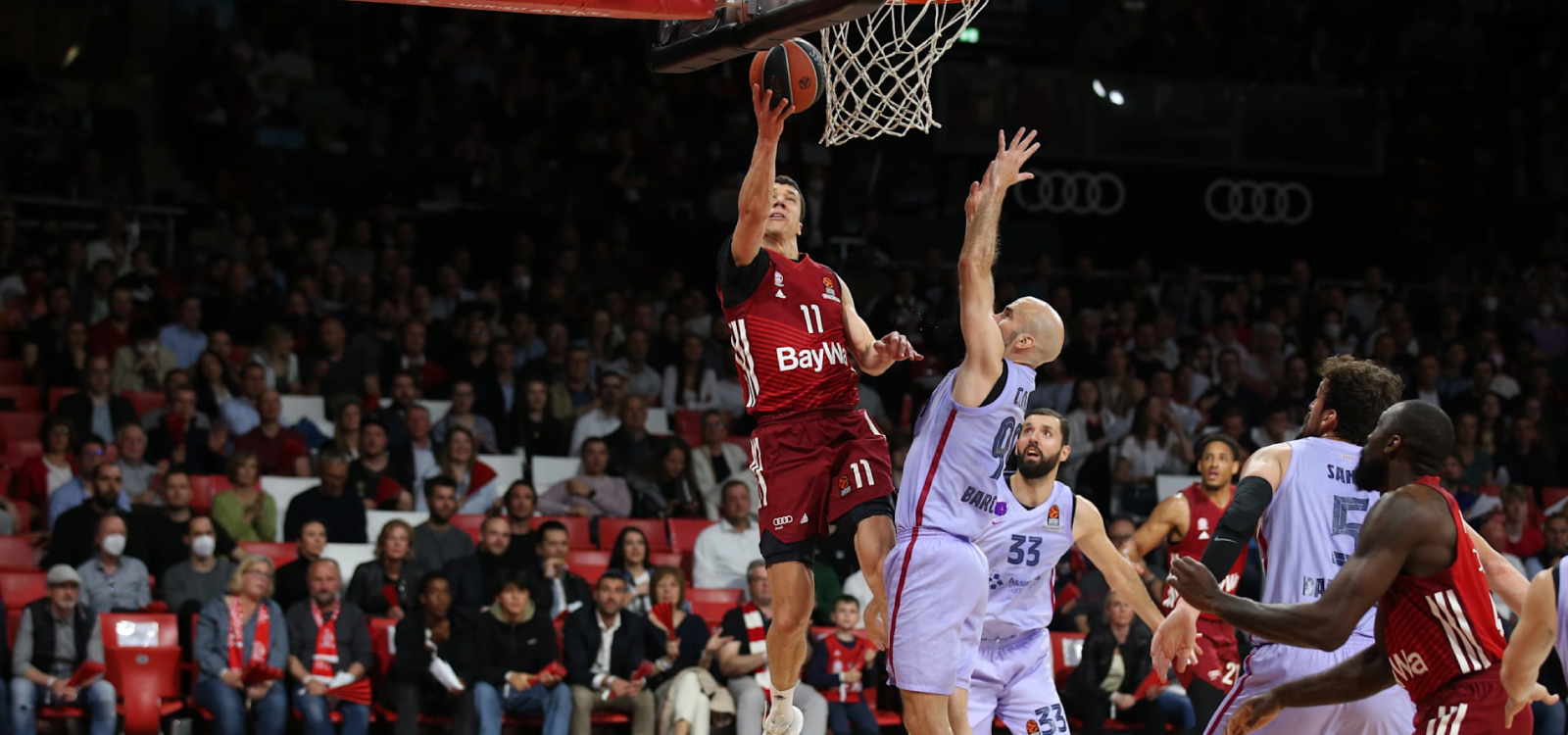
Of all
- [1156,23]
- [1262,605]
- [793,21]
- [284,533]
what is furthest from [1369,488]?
[1156,23]

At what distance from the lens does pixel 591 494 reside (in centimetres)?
1230

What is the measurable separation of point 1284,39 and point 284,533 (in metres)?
13.2

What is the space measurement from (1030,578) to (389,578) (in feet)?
16.3

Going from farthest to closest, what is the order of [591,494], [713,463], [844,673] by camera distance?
[713,463], [591,494], [844,673]

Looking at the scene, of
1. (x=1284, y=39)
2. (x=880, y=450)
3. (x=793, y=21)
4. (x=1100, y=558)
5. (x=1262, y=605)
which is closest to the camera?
(x=1262, y=605)

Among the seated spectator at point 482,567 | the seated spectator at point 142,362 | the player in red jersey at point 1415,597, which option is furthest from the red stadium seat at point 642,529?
the player in red jersey at point 1415,597

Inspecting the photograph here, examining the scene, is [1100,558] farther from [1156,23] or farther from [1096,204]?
[1156,23]

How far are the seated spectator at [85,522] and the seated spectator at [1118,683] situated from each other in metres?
6.07

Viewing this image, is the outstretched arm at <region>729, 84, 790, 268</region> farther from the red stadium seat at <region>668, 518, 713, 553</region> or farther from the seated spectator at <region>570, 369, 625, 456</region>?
the seated spectator at <region>570, 369, 625, 456</region>

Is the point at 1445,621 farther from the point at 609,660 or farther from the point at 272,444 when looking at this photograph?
the point at 272,444

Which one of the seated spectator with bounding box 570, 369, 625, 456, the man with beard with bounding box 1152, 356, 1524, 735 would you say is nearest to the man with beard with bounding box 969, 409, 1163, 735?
the man with beard with bounding box 1152, 356, 1524, 735

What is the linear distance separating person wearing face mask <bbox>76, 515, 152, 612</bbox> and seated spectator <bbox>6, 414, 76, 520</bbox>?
110 cm

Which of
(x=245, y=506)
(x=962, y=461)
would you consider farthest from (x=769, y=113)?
(x=245, y=506)

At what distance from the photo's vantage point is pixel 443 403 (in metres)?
13.0
